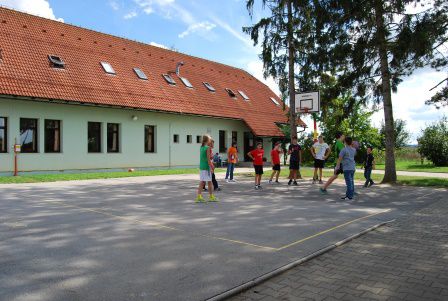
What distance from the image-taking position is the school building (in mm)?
19422

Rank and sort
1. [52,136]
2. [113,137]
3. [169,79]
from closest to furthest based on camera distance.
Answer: [52,136] < [113,137] < [169,79]

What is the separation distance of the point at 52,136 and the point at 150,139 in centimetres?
631

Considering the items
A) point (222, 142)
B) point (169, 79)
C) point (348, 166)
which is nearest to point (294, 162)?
point (348, 166)

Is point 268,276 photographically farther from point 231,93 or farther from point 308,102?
point 231,93

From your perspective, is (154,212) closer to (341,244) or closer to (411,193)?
(341,244)

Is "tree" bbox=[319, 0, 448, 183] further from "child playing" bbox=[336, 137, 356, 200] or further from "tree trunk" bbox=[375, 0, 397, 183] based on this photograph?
"child playing" bbox=[336, 137, 356, 200]

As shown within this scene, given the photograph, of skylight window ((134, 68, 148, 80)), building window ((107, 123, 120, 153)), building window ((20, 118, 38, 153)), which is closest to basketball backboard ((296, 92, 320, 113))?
building window ((107, 123, 120, 153))

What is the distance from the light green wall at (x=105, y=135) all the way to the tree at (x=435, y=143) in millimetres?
15729

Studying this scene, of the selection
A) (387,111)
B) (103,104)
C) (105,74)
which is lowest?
(387,111)

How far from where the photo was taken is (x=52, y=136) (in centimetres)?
2047

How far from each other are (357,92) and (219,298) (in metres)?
15.5

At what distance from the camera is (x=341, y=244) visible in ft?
20.2

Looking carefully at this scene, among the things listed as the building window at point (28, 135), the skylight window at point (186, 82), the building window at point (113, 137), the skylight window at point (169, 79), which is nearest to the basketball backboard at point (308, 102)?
the building window at point (113, 137)

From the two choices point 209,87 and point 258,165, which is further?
point 209,87
